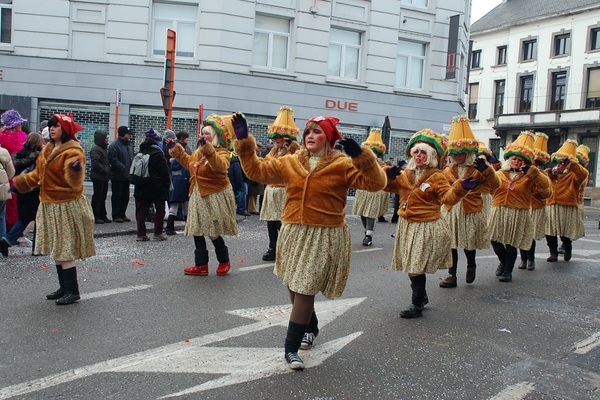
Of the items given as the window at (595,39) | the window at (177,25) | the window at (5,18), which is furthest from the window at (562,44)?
the window at (5,18)

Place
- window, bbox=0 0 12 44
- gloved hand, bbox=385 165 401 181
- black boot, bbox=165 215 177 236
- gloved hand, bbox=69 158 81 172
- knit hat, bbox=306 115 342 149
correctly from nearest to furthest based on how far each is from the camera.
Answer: knit hat, bbox=306 115 342 149 < gloved hand, bbox=385 165 401 181 < gloved hand, bbox=69 158 81 172 < black boot, bbox=165 215 177 236 < window, bbox=0 0 12 44

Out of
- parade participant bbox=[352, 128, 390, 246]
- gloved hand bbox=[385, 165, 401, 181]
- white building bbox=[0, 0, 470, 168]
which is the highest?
white building bbox=[0, 0, 470, 168]

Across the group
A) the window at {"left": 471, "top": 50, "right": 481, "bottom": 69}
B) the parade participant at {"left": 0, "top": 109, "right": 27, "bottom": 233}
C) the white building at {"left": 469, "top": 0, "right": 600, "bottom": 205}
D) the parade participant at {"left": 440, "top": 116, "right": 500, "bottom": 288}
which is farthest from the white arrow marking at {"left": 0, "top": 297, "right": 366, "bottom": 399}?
the window at {"left": 471, "top": 50, "right": 481, "bottom": 69}

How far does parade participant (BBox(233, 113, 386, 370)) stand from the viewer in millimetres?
4305

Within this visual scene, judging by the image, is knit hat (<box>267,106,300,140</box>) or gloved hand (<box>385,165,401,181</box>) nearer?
gloved hand (<box>385,165,401,181</box>)

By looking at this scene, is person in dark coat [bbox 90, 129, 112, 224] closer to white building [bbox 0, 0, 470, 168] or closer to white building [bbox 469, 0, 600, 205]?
white building [bbox 0, 0, 470, 168]

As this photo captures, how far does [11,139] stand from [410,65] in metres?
16.8

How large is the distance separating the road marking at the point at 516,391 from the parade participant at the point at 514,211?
13.0 ft

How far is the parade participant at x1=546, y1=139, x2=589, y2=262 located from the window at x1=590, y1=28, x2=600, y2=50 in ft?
109

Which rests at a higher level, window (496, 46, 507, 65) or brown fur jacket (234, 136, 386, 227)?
window (496, 46, 507, 65)

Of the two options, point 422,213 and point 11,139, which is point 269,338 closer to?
point 422,213

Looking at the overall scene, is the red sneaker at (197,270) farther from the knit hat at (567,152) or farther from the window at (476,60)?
the window at (476,60)

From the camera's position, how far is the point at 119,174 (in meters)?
12.0

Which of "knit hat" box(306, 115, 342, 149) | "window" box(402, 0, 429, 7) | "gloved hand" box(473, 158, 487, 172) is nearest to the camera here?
"knit hat" box(306, 115, 342, 149)
